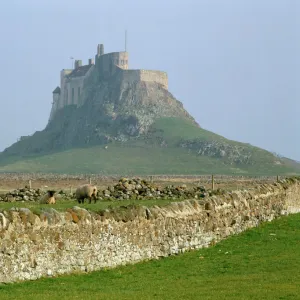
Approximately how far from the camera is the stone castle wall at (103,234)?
17594 millimetres

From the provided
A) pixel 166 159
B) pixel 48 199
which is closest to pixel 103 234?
pixel 48 199

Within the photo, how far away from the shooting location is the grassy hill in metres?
172


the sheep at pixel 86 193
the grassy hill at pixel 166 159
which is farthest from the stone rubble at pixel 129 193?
the grassy hill at pixel 166 159

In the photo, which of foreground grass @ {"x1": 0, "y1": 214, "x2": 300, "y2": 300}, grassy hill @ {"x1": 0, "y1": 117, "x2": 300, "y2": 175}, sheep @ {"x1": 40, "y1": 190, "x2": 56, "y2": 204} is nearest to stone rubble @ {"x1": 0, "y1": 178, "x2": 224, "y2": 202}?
sheep @ {"x1": 40, "y1": 190, "x2": 56, "y2": 204}

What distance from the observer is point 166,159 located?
183 meters

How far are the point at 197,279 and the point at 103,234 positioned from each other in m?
2.57

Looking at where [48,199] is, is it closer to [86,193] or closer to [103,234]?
[86,193]

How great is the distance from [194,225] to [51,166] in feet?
515

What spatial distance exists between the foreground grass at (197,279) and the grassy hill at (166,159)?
462 feet

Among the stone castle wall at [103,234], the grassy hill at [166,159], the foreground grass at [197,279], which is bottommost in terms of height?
the foreground grass at [197,279]

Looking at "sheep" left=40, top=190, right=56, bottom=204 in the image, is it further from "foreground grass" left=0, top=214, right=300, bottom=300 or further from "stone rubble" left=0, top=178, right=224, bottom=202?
"foreground grass" left=0, top=214, right=300, bottom=300

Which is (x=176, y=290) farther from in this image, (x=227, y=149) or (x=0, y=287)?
(x=227, y=149)

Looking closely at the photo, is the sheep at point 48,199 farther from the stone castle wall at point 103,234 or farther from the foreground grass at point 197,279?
the foreground grass at point 197,279

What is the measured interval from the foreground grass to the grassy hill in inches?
5538
